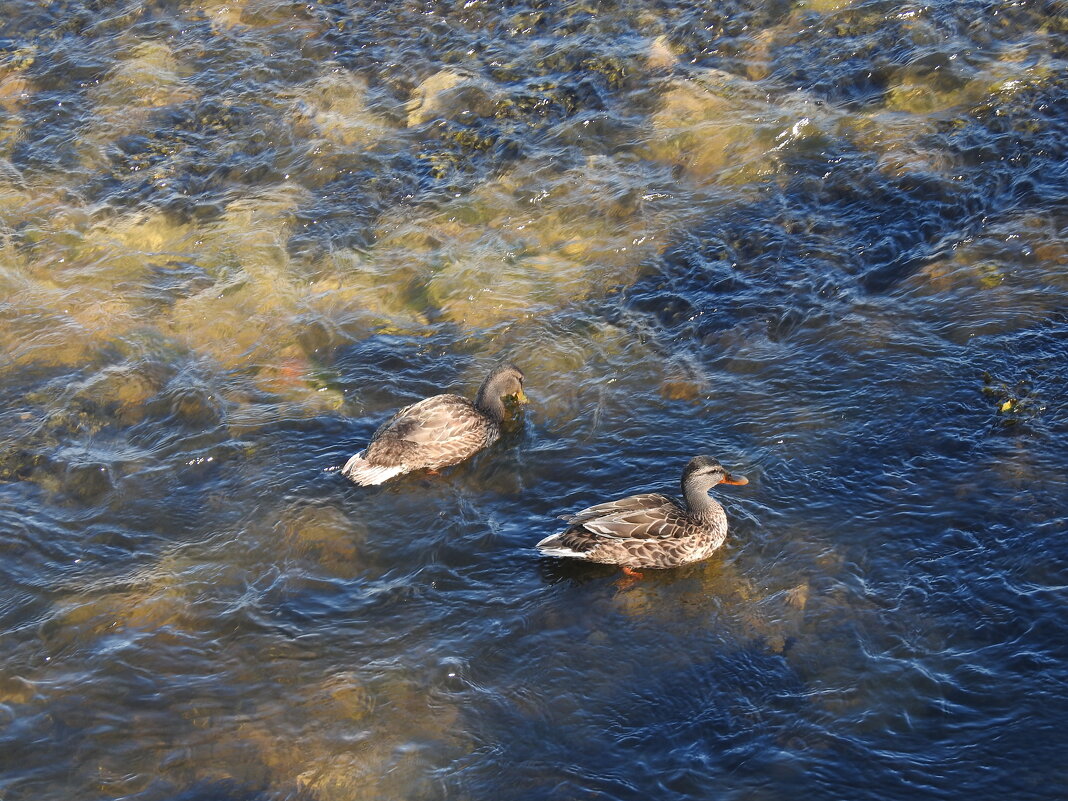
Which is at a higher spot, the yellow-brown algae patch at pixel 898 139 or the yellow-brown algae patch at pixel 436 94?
the yellow-brown algae patch at pixel 436 94

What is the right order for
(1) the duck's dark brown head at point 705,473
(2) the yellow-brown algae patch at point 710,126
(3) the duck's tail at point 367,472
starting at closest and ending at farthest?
(1) the duck's dark brown head at point 705,473 < (3) the duck's tail at point 367,472 < (2) the yellow-brown algae patch at point 710,126

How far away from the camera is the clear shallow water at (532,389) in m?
5.84

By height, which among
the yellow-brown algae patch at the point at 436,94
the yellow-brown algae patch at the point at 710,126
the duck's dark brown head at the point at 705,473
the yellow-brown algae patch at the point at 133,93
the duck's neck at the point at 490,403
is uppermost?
the yellow-brown algae patch at the point at 133,93

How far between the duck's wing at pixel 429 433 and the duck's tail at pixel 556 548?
4.25 ft

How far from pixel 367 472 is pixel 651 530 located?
2.15m

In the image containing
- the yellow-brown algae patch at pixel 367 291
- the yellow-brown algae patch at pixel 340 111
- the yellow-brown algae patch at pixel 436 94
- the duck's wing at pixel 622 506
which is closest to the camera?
the duck's wing at pixel 622 506

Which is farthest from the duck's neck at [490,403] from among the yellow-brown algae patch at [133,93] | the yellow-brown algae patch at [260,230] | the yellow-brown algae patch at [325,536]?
the yellow-brown algae patch at [133,93]

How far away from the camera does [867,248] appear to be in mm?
9203

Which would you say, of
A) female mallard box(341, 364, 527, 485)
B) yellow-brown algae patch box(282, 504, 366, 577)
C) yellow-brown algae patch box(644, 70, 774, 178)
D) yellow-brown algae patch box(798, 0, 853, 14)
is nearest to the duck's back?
female mallard box(341, 364, 527, 485)

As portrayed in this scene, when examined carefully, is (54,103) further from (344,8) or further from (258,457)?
(258,457)

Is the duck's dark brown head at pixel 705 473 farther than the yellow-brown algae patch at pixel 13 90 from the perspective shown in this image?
No

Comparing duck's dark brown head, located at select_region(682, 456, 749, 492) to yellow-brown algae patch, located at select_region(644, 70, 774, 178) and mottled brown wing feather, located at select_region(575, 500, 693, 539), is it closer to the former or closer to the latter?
mottled brown wing feather, located at select_region(575, 500, 693, 539)

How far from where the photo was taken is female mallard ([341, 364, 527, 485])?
7.68m

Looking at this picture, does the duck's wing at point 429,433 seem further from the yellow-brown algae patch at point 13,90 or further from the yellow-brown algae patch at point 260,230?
the yellow-brown algae patch at point 13,90
